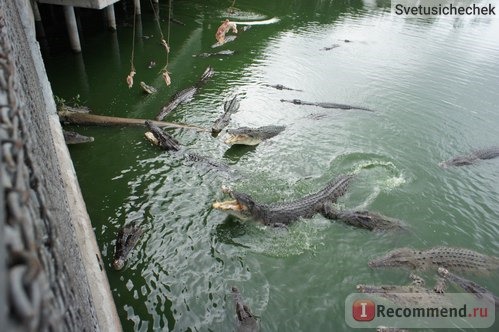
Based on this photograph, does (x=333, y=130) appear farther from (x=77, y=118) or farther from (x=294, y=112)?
(x=77, y=118)

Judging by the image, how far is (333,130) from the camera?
10750 mm

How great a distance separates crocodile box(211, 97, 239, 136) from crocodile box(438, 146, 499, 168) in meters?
6.20

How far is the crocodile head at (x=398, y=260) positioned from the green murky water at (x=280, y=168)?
6.6 inches

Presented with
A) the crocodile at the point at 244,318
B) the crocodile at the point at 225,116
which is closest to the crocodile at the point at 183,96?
the crocodile at the point at 225,116

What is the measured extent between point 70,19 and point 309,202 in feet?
39.2

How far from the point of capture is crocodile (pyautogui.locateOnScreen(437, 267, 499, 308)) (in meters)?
5.90

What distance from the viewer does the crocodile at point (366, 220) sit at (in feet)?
23.3

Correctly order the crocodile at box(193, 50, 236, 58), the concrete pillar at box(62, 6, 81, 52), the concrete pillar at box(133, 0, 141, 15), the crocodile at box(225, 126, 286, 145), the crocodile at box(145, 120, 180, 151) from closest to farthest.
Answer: the crocodile at box(145, 120, 180, 151) < the crocodile at box(225, 126, 286, 145) < the concrete pillar at box(62, 6, 81, 52) < the crocodile at box(193, 50, 236, 58) < the concrete pillar at box(133, 0, 141, 15)

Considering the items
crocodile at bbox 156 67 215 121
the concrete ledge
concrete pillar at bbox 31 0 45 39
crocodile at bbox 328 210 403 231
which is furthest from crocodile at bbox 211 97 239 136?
concrete pillar at bbox 31 0 45 39

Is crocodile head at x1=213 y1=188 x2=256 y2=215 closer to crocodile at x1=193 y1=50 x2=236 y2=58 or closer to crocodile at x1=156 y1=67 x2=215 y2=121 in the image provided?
crocodile at x1=156 y1=67 x2=215 y2=121

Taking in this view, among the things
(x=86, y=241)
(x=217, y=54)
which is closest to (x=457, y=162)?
(x=86, y=241)

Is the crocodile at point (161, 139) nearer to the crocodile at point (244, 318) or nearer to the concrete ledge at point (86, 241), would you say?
the concrete ledge at point (86, 241)

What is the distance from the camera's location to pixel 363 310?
5.78m

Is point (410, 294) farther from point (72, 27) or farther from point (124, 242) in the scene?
point (72, 27)
